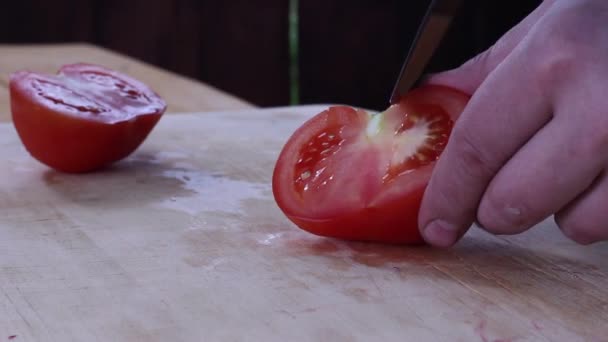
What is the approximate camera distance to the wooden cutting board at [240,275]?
0.86m

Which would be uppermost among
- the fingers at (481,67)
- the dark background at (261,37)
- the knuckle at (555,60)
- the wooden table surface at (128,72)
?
the knuckle at (555,60)

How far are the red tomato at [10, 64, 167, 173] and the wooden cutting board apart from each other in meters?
0.04

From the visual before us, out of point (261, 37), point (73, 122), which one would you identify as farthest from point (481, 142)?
point (261, 37)

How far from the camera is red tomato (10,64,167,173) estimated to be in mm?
1359

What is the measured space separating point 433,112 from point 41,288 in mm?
462

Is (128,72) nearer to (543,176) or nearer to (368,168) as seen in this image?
(368,168)

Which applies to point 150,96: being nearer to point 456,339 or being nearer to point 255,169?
point 255,169

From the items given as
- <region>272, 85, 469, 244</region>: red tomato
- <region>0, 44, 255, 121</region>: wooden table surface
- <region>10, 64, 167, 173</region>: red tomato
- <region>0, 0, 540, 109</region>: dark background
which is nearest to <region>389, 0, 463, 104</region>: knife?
<region>272, 85, 469, 244</region>: red tomato

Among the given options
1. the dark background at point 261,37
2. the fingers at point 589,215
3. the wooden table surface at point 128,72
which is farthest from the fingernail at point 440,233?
the dark background at point 261,37

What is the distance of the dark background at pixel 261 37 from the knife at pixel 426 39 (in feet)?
7.94

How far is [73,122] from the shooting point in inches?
53.3

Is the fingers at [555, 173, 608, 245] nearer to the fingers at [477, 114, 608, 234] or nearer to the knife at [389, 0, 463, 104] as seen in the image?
the fingers at [477, 114, 608, 234]

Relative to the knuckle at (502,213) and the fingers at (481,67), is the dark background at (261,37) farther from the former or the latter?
the knuckle at (502,213)

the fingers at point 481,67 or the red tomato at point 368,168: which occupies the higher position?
the fingers at point 481,67
